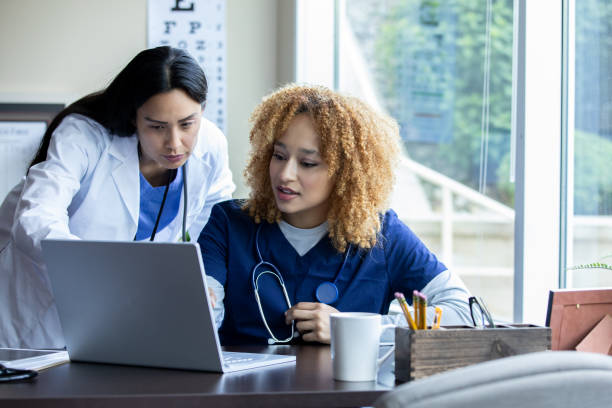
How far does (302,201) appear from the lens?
1565mm

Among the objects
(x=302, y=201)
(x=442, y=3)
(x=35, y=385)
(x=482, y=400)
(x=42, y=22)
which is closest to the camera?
(x=482, y=400)

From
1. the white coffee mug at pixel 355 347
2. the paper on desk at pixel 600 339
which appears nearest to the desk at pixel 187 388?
the white coffee mug at pixel 355 347

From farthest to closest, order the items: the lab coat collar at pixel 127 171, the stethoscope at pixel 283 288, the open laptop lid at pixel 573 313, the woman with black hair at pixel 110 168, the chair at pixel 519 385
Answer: the lab coat collar at pixel 127 171
the woman with black hair at pixel 110 168
the stethoscope at pixel 283 288
the open laptop lid at pixel 573 313
the chair at pixel 519 385

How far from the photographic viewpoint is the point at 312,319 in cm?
140

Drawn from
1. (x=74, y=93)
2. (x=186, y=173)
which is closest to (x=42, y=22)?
(x=74, y=93)

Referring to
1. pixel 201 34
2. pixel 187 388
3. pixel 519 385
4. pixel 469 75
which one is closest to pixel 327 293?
pixel 187 388

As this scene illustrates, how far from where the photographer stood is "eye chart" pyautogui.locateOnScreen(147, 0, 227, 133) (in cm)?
272

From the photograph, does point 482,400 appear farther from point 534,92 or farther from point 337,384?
point 534,92

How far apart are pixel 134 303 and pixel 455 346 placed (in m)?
0.48

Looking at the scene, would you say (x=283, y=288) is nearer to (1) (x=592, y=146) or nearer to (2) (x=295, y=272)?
(2) (x=295, y=272)

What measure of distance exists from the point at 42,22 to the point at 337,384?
7.02ft

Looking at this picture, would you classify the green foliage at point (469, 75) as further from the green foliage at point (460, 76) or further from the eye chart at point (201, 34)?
the eye chart at point (201, 34)

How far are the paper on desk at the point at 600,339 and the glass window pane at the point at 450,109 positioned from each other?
635mm

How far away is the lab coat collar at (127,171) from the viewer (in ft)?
6.12
